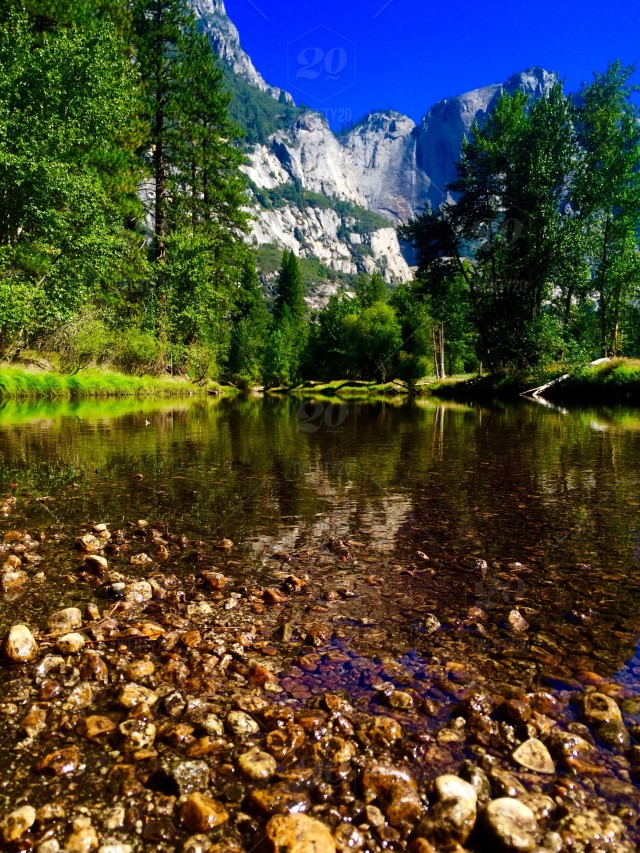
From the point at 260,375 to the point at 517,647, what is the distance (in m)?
85.1

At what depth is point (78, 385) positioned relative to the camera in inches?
1054

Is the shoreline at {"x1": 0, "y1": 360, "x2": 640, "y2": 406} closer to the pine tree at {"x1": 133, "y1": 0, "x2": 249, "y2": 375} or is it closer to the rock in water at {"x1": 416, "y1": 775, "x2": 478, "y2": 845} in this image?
the pine tree at {"x1": 133, "y1": 0, "x2": 249, "y2": 375}

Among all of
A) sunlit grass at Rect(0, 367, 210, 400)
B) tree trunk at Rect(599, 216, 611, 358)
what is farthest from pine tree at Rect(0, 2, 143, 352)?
tree trunk at Rect(599, 216, 611, 358)

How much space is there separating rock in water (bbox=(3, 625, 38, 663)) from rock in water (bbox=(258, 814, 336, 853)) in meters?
1.88

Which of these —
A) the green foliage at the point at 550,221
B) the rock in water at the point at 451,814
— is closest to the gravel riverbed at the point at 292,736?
the rock in water at the point at 451,814

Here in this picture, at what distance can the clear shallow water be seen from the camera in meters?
3.41

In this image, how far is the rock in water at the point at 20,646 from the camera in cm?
286

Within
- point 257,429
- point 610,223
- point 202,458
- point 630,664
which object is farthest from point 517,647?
point 610,223

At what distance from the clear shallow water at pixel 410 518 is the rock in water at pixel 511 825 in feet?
3.37

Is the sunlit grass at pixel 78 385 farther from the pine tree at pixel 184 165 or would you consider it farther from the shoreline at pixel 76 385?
the pine tree at pixel 184 165

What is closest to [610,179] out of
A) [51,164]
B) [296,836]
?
[51,164]

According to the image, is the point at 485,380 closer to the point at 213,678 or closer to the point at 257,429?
the point at 257,429

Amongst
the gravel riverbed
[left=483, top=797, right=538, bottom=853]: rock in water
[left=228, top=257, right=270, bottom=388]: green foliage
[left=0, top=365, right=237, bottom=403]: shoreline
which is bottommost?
the gravel riverbed

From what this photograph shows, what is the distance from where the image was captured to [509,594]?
4.00 metres
